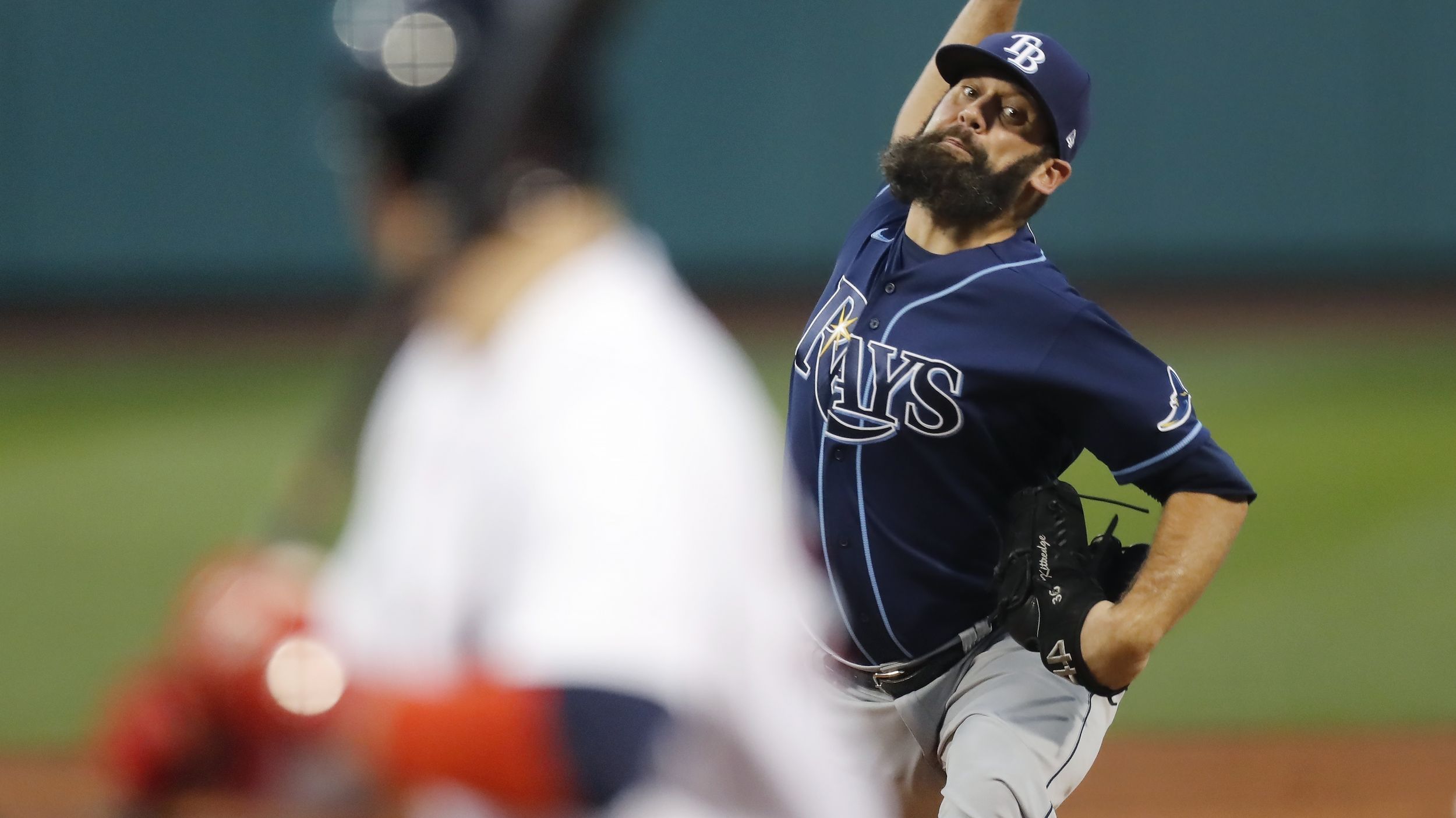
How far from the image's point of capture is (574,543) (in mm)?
1298

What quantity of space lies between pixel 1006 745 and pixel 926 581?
12.8 inches

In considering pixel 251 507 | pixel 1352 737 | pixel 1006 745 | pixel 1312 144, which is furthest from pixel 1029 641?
pixel 1312 144

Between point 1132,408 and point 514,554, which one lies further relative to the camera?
point 1132,408

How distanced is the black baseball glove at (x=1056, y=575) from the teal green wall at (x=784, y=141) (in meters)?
9.12

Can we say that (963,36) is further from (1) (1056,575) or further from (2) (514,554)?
(2) (514,554)

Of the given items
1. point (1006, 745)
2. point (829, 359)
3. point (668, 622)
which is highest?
point (829, 359)

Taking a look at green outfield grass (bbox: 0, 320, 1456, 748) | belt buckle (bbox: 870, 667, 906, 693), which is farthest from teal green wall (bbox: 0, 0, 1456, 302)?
belt buckle (bbox: 870, 667, 906, 693)

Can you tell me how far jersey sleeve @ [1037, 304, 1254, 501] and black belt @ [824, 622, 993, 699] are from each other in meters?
0.43

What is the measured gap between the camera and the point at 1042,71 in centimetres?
280

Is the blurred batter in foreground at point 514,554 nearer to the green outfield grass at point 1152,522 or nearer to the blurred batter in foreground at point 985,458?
the blurred batter in foreground at point 985,458

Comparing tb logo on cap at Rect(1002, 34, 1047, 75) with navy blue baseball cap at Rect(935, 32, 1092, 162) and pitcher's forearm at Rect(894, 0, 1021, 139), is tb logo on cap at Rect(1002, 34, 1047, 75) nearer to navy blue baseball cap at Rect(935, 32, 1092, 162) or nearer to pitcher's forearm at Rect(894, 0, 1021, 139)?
navy blue baseball cap at Rect(935, 32, 1092, 162)

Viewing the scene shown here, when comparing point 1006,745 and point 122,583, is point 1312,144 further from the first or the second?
point 1006,745

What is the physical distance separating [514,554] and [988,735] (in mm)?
1612

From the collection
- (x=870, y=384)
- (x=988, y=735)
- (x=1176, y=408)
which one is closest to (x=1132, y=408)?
(x=1176, y=408)
